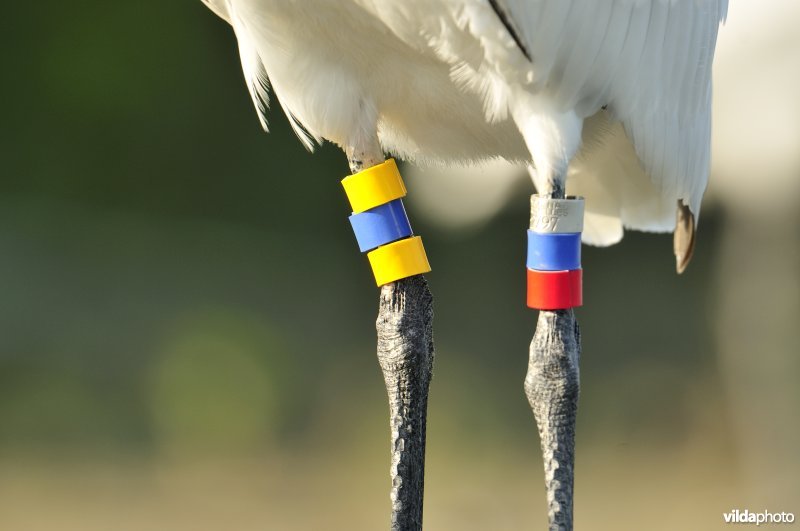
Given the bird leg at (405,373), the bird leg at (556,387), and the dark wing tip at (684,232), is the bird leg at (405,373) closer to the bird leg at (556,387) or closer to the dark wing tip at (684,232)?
the bird leg at (556,387)

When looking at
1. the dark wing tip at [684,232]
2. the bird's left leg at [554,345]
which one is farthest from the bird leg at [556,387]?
the dark wing tip at [684,232]

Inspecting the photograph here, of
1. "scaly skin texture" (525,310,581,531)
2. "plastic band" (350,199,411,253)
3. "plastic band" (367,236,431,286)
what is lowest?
"scaly skin texture" (525,310,581,531)

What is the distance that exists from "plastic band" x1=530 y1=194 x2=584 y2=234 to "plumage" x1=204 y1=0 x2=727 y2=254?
2 centimetres

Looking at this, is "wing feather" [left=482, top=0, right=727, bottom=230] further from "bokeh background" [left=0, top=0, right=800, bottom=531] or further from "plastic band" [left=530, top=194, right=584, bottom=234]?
"bokeh background" [left=0, top=0, right=800, bottom=531]

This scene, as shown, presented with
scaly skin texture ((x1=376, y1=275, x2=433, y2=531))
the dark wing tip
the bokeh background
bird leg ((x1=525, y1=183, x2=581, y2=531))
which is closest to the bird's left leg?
bird leg ((x1=525, y1=183, x2=581, y2=531))

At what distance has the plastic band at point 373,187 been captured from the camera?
0.91 metres

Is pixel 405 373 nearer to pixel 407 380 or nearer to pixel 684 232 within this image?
pixel 407 380

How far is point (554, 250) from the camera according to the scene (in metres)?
0.88

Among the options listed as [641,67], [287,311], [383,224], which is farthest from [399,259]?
[287,311]

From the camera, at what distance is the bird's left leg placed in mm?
841

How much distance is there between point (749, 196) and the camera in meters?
2.16

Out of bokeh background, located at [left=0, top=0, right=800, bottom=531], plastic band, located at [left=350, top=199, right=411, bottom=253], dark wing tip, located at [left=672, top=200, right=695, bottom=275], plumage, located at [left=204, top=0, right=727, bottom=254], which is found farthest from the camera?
bokeh background, located at [left=0, top=0, right=800, bottom=531]

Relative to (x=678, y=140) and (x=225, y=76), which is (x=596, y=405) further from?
(x=678, y=140)

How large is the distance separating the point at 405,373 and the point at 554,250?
A: 18 cm
